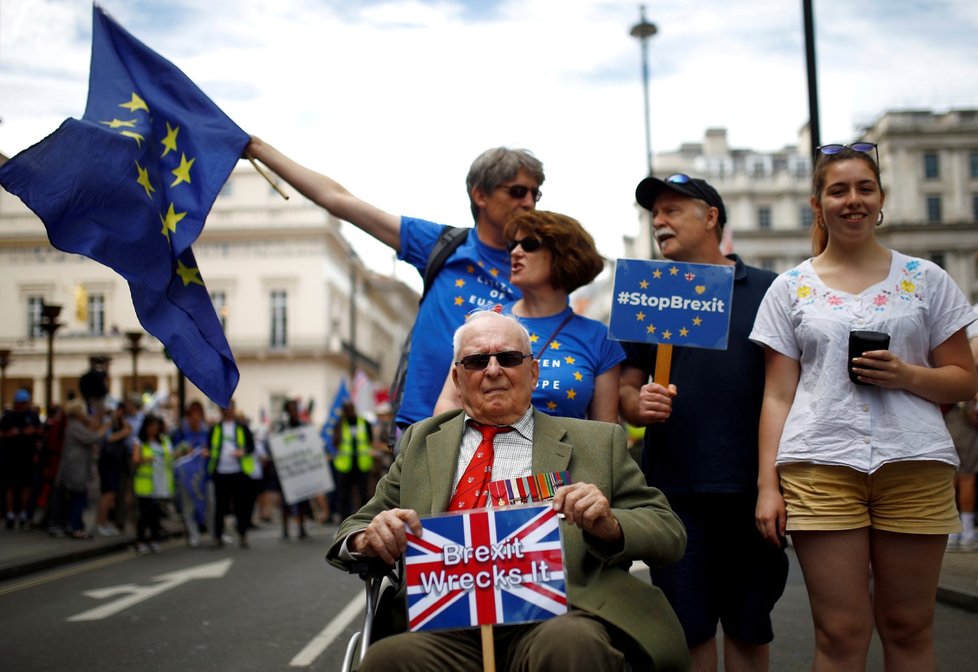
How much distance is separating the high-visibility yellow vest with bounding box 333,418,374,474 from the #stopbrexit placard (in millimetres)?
15257

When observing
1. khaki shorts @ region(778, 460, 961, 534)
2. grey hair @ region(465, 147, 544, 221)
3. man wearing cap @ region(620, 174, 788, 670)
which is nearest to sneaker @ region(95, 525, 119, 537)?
grey hair @ region(465, 147, 544, 221)

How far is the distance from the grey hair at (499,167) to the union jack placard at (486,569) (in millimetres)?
2106

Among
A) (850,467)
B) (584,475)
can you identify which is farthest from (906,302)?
(584,475)

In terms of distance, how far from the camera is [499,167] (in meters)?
4.78

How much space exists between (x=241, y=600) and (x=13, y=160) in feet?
→ 16.8

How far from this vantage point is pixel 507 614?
303 centimetres

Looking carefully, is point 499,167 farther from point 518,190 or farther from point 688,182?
point 688,182

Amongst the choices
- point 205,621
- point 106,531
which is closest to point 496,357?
point 205,621

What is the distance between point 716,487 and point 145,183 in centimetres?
311

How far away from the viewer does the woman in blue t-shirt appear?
4262 millimetres

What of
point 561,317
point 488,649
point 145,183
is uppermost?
point 145,183

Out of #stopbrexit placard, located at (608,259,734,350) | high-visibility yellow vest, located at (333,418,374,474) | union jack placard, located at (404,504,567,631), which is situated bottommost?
high-visibility yellow vest, located at (333,418,374,474)

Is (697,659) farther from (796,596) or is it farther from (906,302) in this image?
(796,596)

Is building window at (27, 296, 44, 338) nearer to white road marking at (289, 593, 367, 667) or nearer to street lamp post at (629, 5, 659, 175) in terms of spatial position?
street lamp post at (629, 5, 659, 175)
